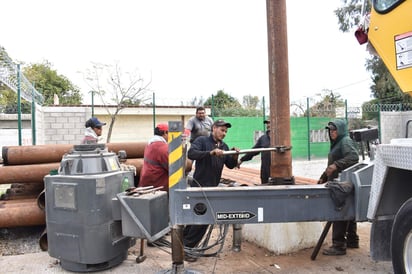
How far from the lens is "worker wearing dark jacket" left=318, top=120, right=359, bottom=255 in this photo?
4934 mm

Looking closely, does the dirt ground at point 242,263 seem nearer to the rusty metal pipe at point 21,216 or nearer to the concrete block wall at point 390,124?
the rusty metal pipe at point 21,216

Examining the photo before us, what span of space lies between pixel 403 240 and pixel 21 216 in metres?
5.00

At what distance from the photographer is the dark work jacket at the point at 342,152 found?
194 inches

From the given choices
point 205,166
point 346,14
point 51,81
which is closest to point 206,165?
point 205,166

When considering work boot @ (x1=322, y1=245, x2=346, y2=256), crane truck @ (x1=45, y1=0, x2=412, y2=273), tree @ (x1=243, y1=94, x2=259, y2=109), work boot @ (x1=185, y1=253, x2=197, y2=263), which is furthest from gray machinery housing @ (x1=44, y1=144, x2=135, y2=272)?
tree @ (x1=243, y1=94, x2=259, y2=109)

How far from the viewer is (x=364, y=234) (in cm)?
590

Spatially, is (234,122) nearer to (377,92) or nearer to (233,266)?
(233,266)

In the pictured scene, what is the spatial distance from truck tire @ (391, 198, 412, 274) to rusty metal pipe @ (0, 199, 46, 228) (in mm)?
4713

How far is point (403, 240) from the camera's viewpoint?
274 centimetres

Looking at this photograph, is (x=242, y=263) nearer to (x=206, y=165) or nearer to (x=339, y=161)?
(x=206, y=165)

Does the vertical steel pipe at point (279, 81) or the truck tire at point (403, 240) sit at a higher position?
the vertical steel pipe at point (279, 81)

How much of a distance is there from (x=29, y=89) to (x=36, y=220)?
6319 mm

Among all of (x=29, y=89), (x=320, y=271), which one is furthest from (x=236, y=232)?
(x=29, y=89)

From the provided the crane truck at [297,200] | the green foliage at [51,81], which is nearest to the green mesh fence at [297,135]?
the crane truck at [297,200]
